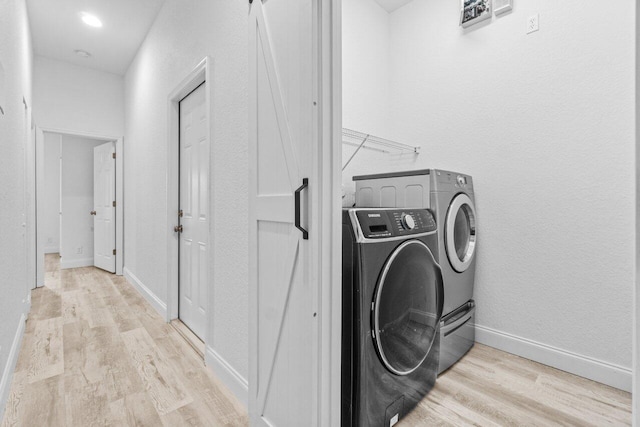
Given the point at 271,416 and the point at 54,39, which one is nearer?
the point at 271,416

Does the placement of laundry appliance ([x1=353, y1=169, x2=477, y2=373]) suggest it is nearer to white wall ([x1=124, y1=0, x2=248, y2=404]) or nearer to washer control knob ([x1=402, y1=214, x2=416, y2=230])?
washer control knob ([x1=402, y1=214, x2=416, y2=230])

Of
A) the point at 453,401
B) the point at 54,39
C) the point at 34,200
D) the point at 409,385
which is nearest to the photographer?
the point at 409,385

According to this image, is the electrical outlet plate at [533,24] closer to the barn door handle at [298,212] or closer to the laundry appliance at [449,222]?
the laundry appliance at [449,222]

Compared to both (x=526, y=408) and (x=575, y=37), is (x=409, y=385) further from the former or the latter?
(x=575, y=37)

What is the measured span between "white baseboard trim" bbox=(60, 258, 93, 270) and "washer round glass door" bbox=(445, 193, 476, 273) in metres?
5.61

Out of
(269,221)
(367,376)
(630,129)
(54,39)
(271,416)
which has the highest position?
(54,39)

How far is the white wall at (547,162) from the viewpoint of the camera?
1.79 meters

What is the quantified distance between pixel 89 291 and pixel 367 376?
3788 mm

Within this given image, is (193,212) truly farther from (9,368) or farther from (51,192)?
(51,192)

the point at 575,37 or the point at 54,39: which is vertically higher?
the point at 54,39

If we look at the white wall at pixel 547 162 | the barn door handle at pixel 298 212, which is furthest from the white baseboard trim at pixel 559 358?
the barn door handle at pixel 298 212

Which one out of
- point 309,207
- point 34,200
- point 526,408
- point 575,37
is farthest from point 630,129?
point 34,200

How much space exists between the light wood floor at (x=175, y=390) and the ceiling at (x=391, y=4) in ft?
9.69

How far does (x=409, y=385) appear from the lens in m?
1.50
